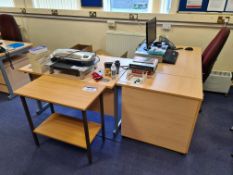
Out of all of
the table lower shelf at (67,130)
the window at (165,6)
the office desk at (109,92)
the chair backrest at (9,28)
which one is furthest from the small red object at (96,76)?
the chair backrest at (9,28)

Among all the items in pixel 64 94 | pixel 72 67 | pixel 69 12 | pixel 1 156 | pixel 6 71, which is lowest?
pixel 1 156

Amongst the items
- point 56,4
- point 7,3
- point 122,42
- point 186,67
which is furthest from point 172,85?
point 7,3

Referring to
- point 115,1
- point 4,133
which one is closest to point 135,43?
point 115,1

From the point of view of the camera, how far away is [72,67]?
67.5 inches

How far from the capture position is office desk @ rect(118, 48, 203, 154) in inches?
59.6

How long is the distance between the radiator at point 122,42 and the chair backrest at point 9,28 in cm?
165

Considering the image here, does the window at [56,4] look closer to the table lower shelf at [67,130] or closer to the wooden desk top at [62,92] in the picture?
the wooden desk top at [62,92]

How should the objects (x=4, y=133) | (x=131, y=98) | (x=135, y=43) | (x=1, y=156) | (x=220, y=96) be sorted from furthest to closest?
(x=135, y=43) < (x=220, y=96) < (x=4, y=133) < (x=1, y=156) < (x=131, y=98)

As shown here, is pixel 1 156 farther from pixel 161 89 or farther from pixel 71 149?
pixel 161 89

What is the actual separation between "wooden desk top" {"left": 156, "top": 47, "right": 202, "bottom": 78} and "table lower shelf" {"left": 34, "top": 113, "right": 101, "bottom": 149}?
94 cm

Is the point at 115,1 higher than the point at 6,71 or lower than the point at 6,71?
higher

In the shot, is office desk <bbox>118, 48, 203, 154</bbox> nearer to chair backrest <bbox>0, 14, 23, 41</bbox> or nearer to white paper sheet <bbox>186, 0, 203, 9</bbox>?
white paper sheet <bbox>186, 0, 203, 9</bbox>

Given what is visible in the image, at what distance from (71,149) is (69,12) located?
245cm

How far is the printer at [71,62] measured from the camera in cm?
171
